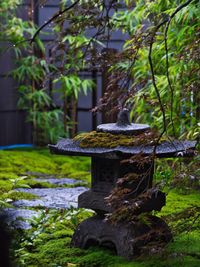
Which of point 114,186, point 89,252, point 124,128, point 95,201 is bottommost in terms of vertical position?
point 89,252

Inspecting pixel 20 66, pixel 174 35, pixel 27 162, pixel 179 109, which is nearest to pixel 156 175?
pixel 179 109

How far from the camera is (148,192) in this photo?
12.1 feet

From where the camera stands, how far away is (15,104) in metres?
11.1

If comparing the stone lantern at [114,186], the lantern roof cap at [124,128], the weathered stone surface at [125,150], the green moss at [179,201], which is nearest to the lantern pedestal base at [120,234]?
the stone lantern at [114,186]

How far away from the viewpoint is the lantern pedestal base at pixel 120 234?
4.31 m

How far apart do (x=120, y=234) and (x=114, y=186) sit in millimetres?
328

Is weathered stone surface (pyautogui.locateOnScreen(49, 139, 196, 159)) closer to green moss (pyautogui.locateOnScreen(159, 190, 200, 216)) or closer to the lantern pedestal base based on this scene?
the lantern pedestal base

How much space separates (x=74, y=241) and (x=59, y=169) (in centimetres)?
427

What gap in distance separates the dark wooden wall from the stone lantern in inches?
247

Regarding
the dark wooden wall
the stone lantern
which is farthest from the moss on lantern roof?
the dark wooden wall

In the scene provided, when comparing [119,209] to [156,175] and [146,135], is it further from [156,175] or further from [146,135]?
[156,175]

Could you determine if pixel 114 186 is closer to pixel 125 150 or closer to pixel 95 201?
pixel 95 201

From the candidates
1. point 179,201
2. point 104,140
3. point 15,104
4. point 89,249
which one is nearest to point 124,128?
point 104,140

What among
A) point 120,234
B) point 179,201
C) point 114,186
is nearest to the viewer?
point 120,234
